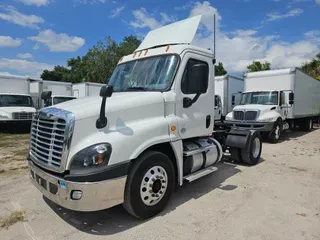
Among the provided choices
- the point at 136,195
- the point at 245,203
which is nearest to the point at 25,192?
the point at 136,195

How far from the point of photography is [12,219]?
3.52 meters

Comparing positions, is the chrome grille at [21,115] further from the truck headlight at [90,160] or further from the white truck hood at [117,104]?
the truck headlight at [90,160]

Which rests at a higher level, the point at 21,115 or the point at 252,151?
the point at 21,115

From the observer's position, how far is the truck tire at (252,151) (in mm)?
6219

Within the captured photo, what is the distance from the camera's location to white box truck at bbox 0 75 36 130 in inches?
507

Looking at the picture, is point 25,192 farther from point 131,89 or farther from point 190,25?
point 190,25

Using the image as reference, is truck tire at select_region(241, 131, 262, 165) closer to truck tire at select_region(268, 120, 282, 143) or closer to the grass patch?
truck tire at select_region(268, 120, 282, 143)

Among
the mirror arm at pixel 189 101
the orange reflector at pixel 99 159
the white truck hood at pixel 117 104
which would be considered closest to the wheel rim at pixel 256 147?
the mirror arm at pixel 189 101

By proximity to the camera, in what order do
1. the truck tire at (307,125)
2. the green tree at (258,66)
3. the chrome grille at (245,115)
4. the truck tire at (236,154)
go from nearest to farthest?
the truck tire at (236,154) → the chrome grille at (245,115) → the truck tire at (307,125) → the green tree at (258,66)

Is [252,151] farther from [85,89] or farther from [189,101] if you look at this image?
[85,89]

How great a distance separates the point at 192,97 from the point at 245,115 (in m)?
7.60

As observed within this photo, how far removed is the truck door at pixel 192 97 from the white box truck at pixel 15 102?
12095 mm

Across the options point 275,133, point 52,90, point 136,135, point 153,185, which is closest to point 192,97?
point 136,135

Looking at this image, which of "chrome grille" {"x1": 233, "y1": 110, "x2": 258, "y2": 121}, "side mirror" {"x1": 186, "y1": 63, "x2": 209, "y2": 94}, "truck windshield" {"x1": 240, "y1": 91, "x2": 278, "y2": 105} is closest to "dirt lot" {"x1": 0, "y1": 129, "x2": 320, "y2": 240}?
"side mirror" {"x1": 186, "y1": 63, "x2": 209, "y2": 94}
